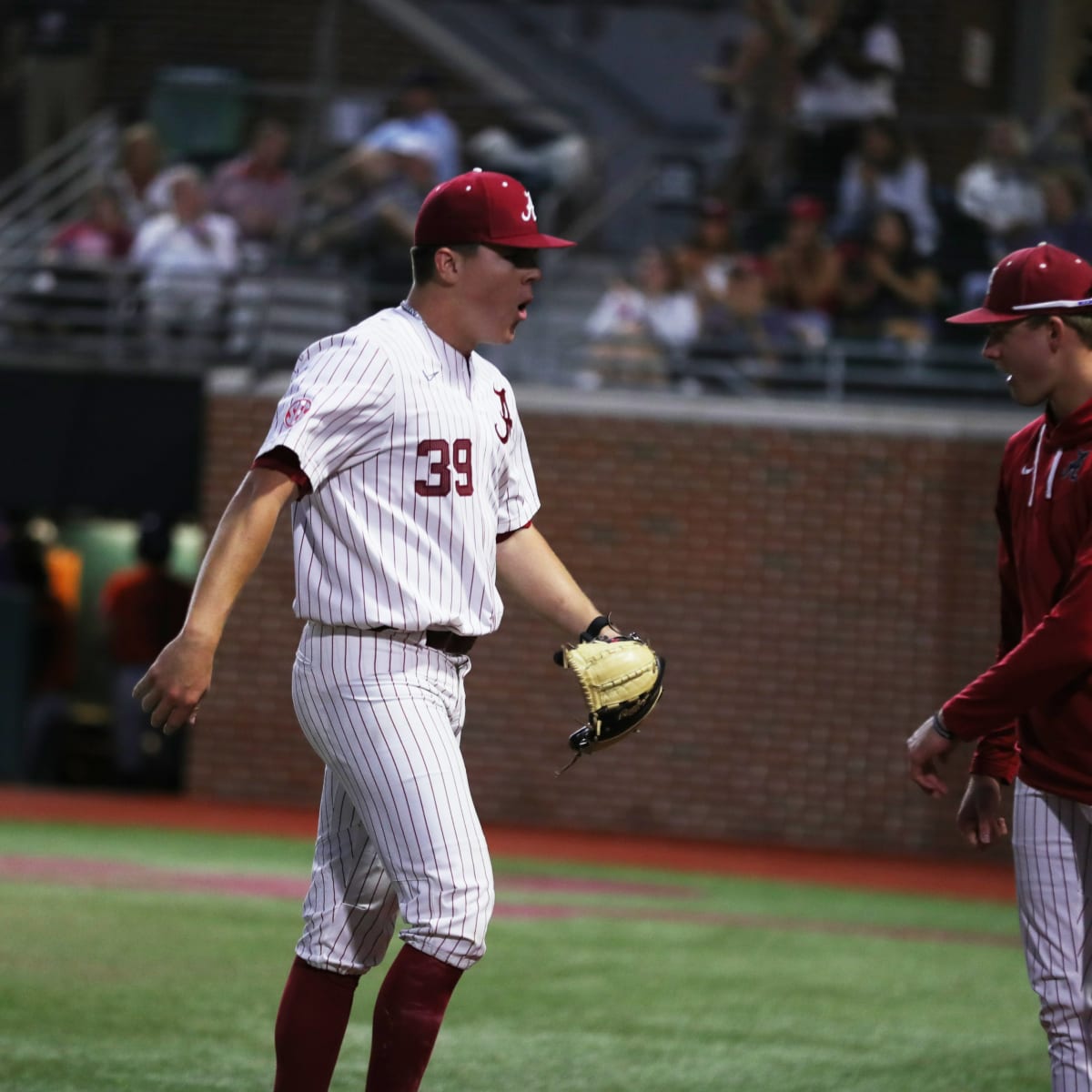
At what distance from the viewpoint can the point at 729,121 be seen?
56.6 feet

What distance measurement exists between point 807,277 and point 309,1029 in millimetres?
A: 10134

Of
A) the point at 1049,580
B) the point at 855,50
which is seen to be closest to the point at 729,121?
the point at 855,50

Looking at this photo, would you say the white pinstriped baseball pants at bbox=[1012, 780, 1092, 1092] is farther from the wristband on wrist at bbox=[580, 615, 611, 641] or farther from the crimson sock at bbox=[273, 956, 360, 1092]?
the crimson sock at bbox=[273, 956, 360, 1092]

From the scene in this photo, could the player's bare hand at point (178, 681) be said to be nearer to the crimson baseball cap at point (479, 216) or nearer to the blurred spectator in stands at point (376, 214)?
the crimson baseball cap at point (479, 216)

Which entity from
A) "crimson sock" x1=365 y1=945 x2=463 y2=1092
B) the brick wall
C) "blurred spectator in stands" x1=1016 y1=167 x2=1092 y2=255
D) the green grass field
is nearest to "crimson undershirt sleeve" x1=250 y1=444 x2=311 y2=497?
"crimson sock" x1=365 y1=945 x2=463 y2=1092

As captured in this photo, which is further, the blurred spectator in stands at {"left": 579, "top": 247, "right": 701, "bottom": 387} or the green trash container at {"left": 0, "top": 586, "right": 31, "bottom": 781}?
the green trash container at {"left": 0, "top": 586, "right": 31, "bottom": 781}

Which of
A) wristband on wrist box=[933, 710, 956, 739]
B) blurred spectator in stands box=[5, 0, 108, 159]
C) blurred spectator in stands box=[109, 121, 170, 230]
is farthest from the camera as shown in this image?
blurred spectator in stands box=[5, 0, 108, 159]

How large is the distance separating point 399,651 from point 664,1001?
3427mm

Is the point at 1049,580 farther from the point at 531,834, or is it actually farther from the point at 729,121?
the point at 729,121

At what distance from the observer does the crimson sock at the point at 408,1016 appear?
3.95 meters

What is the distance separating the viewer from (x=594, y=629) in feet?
14.3

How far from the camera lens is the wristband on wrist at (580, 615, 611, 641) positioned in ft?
14.3

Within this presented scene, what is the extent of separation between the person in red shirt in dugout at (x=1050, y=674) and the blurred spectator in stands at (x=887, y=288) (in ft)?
30.3

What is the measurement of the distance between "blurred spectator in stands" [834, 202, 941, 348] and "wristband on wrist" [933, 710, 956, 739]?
940cm
